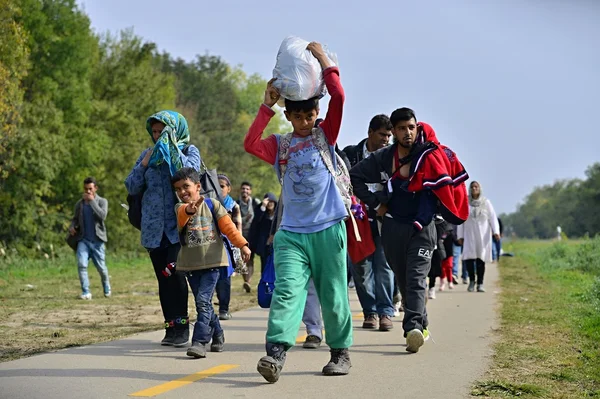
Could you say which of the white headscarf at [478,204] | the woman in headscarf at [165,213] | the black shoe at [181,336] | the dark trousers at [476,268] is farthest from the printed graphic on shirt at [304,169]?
the white headscarf at [478,204]

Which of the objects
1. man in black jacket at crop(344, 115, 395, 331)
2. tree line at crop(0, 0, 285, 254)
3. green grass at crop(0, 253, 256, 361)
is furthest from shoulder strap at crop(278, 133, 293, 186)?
tree line at crop(0, 0, 285, 254)

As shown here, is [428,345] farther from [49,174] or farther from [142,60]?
[142,60]

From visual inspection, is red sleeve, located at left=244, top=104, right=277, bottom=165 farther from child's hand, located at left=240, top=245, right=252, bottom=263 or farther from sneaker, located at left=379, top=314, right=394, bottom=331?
sneaker, located at left=379, top=314, right=394, bottom=331

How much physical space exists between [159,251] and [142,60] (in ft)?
139

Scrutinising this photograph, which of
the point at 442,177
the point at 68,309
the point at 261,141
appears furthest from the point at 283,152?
the point at 68,309

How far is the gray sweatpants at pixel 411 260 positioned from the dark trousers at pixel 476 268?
9093 millimetres

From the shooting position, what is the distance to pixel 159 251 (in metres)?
9.24

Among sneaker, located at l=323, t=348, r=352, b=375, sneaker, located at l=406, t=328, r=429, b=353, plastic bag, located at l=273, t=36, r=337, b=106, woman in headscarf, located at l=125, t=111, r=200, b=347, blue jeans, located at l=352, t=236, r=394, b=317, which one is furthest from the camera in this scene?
blue jeans, located at l=352, t=236, r=394, b=317

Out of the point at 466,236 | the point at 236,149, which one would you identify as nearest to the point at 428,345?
the point at 466,236

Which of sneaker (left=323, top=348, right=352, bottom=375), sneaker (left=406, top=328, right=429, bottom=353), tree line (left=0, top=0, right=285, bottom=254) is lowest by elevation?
sneaker (left=323, top=348, right=352, bottom=375)

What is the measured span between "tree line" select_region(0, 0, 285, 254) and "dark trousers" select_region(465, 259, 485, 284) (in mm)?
13685

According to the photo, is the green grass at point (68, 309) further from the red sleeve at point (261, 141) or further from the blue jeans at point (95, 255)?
the red sleeve at point (261, 141)

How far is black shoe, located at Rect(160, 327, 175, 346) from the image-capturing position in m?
9.19

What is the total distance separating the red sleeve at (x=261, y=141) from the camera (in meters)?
7.34
